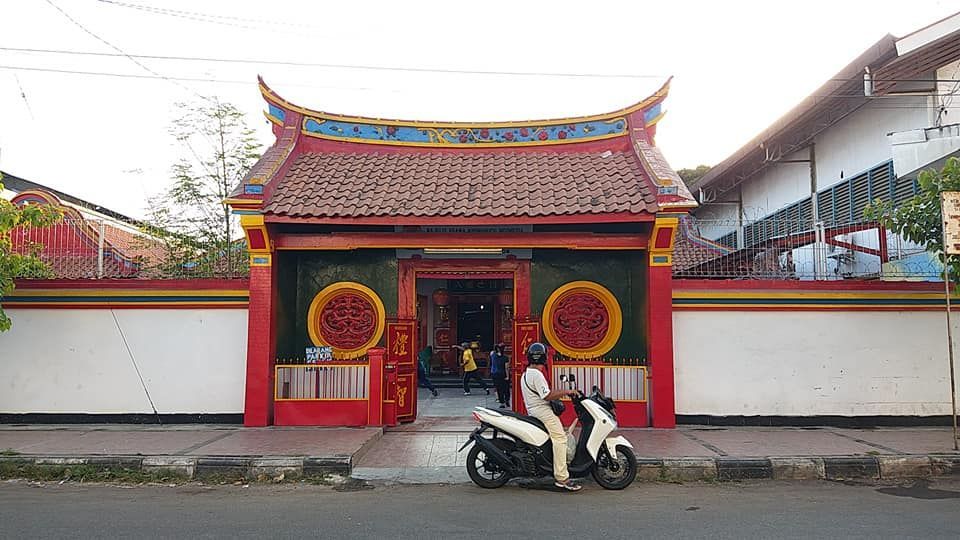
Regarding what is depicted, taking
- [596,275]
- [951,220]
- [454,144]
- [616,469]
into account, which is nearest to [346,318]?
[454,144]

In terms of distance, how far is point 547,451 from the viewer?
7.05 meters

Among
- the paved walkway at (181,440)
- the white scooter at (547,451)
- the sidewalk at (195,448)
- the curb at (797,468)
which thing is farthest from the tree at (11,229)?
the curb at (797,468)

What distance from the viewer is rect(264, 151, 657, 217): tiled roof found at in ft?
33.1

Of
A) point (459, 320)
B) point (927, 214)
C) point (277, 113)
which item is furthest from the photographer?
point (459, 320)

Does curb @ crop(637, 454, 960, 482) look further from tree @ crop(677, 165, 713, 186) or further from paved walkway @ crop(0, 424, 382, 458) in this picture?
tree @ crop(677, 165, 713, 186)

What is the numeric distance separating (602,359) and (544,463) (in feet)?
13.9

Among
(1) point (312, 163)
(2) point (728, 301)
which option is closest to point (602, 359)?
(2) point (728, 301)

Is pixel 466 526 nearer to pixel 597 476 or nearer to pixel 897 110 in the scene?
pixel 597 476

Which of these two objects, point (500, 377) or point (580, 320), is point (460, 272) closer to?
point (580, 320)

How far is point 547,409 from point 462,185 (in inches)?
196

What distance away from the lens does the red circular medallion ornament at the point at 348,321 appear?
1112 centimetres

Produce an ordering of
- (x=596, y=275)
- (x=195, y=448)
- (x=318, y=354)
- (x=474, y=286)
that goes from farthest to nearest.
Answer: (x=474, y=286) → (x=596, y=275) → (x=318, y=354) → (x=195, y=448)

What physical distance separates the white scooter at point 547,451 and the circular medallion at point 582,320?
3.83m

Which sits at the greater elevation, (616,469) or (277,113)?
(277,113)
